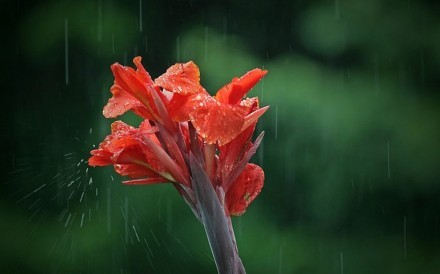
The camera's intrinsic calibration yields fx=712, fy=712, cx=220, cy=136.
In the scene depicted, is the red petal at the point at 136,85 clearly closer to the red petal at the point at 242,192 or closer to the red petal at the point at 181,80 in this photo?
the red petal at the point at 181,80

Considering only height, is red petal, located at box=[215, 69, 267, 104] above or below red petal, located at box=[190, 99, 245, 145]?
above

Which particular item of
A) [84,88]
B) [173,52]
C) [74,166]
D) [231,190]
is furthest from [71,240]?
[231,190]

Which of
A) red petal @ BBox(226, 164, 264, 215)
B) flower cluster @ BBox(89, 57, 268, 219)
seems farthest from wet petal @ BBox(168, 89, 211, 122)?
red petal @ BBox(226, 164, 264, 215)

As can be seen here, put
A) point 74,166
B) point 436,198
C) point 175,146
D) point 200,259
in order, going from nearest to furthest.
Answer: point 175,146
point 200,259
point 436,198
point 74,166

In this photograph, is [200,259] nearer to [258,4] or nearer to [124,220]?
Result: [124,220]

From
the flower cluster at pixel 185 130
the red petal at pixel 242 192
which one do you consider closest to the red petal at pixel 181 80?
the flower cluster at pixel 185 130

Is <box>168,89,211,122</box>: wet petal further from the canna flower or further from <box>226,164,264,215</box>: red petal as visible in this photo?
<box>226,164,264,215</box>: red petal

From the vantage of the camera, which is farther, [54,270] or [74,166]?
[74,166]

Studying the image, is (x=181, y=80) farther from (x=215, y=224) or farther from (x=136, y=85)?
(x=215, y=224)
